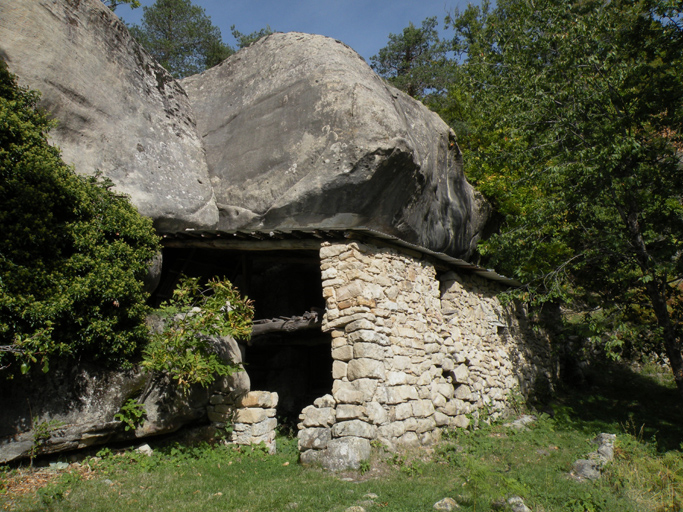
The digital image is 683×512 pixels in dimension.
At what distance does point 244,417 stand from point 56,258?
345cm

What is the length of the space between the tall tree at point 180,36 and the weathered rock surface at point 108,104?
12.4 metres

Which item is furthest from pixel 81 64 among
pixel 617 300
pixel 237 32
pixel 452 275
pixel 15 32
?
pixel 237 32

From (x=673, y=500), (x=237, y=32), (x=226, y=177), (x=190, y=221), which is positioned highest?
(x=237, y=32)

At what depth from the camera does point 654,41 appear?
9.10m

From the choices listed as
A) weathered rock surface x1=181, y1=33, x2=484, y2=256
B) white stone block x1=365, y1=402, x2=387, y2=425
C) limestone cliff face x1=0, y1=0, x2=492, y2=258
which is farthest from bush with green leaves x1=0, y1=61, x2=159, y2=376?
white stone block x1=365, y1=402, x2=387, y2=425

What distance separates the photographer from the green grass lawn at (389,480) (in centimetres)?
500

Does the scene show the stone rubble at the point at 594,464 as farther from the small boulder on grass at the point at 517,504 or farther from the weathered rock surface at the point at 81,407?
the weathered rock surface at the point at 81,407

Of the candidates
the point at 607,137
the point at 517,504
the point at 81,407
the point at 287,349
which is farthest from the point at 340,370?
the point at 607,137

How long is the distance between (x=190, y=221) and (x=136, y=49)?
11.6ft

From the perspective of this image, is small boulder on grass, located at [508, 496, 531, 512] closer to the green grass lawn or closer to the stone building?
the green grass lawn

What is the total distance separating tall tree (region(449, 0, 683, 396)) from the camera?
29.2ft

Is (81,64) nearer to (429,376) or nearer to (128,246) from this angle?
(128,246)

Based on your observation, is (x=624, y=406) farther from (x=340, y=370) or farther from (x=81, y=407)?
(x=81, y=407)

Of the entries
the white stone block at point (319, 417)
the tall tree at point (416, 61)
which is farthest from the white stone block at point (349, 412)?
the tall tree at point (416, 61)
